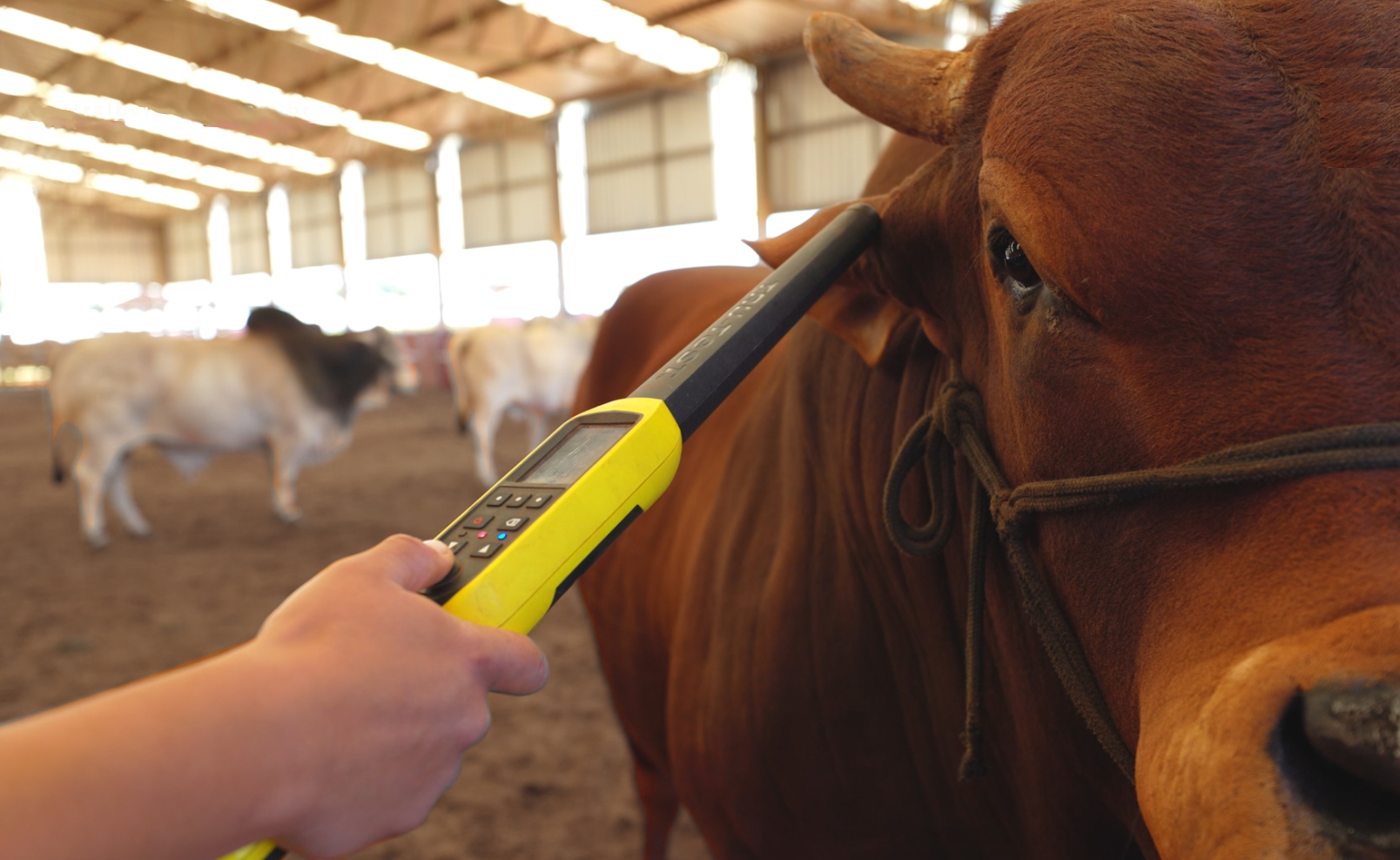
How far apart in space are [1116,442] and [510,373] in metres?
9.02

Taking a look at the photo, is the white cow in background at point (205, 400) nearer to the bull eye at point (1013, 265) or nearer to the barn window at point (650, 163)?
the bull eye at point (1013, 265)

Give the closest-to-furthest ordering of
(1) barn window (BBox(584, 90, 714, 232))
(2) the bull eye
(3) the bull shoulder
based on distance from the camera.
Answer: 1. (2) the bull eye
2. (3) the bull shoulder
3. (1) barn window (BBox(584, 90, 714, 232))

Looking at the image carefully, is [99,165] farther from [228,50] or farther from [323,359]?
[323,359]

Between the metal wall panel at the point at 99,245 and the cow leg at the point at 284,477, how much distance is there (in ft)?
94.6

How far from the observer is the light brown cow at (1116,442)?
2.06ft

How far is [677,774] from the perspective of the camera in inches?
67.1

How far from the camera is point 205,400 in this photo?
22.6 ft

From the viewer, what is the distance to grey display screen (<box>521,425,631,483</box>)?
759mm

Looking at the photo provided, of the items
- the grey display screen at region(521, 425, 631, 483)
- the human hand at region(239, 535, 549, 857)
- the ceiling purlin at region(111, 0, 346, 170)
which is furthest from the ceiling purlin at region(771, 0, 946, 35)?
the human hand at region(239, 535, 549, 857)

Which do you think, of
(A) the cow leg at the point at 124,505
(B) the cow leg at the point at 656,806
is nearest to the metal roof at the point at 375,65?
(A) the cow leg at the point at 124,505

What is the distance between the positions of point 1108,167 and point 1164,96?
8cm

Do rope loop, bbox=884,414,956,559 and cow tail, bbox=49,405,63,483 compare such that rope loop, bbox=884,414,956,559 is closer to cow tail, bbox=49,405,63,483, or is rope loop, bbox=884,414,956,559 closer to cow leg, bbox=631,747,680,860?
cow leg, bbox=631,747,680,860

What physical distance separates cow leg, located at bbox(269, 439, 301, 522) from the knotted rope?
6.88m

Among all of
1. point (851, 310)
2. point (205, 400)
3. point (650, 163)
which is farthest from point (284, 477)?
point (650, 163)
